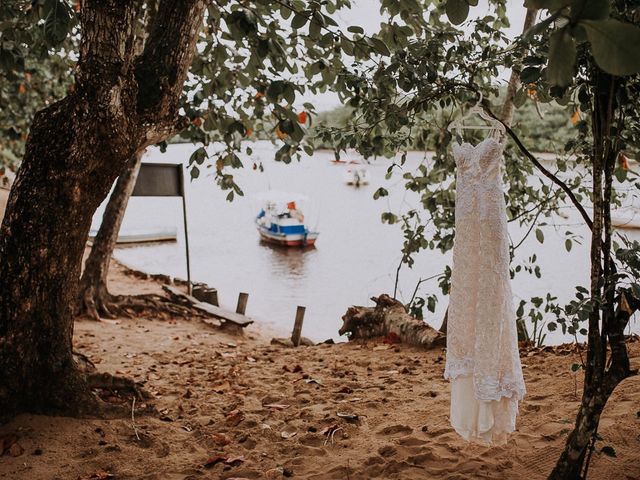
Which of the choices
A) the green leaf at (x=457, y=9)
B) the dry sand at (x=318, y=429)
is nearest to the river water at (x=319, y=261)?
the dry sand at (x=318, y=429)

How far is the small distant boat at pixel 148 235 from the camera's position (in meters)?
19.2

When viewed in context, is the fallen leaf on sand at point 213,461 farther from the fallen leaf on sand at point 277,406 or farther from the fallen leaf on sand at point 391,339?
the fallen leaf on sand at point 391,339

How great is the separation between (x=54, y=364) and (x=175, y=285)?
7937 millimetres

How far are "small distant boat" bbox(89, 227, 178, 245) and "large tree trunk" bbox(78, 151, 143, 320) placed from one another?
12165 millimetres

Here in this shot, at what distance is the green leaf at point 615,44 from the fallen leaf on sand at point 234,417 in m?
3.23

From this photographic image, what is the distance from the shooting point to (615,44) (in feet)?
2.60

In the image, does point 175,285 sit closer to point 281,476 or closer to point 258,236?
point 281,476

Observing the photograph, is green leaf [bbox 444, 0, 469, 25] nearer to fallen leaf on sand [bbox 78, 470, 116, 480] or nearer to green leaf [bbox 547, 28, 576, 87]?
green leaf [bbox 547, 28, 576, 87]

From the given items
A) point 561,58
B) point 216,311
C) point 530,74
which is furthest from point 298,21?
point 216,311

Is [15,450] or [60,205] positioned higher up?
[60,205]

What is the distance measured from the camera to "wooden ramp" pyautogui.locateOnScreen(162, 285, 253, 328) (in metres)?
7.49

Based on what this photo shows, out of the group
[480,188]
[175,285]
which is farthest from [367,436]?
[175,285]

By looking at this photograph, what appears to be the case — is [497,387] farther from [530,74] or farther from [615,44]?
[615,44]

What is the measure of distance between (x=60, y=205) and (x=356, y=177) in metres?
31.6
